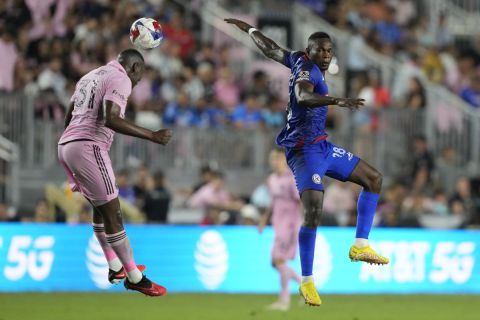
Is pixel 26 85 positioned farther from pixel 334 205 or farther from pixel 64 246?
pixel 334 205

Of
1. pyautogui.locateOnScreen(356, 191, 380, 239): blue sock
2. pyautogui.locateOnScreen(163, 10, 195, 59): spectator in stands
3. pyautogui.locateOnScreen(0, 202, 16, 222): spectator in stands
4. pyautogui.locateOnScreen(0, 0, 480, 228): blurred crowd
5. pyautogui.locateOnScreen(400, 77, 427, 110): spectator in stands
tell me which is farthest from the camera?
pyautogui.locateOnScreen(400, 77, 427, 110): spectator in stands

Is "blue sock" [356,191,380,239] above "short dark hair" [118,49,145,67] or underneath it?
underneath

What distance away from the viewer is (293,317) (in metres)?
17.6

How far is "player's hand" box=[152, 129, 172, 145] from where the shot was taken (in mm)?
13305

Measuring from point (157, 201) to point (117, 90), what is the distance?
8.87 metres

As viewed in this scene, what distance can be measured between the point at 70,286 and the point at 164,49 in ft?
19.3

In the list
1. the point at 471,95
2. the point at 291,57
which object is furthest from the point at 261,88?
the point at 291,57

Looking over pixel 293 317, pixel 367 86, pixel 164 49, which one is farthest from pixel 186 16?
pixel 293 317

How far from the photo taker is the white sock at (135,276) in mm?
14250

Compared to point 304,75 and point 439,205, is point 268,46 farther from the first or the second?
point 439,205

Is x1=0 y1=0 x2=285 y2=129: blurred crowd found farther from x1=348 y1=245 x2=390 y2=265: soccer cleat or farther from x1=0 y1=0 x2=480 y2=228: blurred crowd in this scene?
x1=348 y1=245 x2=390 y2=265: soccer cleat

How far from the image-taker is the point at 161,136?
13.3 metres

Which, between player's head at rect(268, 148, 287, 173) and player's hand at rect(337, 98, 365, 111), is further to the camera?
player's head at rect(268, 148, 287, 173)

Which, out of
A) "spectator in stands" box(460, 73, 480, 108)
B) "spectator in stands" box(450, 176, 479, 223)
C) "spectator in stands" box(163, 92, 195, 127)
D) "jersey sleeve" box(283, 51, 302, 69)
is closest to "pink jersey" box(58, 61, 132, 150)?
"jersey sleeve" box(283, 51, 302, 69)
